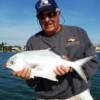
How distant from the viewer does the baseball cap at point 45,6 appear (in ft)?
20.6

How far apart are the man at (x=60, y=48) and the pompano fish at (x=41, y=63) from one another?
9 centimetres

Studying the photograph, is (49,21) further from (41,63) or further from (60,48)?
(41,63)

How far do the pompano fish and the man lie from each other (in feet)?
0.29

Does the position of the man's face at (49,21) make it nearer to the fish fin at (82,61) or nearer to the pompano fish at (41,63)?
the pompano fish at (41,63)

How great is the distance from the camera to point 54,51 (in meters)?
6.16

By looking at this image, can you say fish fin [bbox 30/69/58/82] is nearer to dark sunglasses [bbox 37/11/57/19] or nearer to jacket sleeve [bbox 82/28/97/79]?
jacket sleeve [bbox 82/28/97/79]

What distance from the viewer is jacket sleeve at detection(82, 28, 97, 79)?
6078mm

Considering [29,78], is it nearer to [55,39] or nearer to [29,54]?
[29,54]

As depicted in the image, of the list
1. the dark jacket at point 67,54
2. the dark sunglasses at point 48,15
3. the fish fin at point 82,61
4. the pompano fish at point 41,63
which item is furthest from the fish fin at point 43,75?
the dark sunglasses at point 48,15

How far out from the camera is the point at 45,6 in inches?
248

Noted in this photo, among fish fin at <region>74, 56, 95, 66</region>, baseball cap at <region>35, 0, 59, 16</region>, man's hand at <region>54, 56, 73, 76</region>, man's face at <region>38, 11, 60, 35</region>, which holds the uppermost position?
baseball cap at <region>35, 0, 59, 16</region>

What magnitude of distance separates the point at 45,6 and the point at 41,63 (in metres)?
1.09

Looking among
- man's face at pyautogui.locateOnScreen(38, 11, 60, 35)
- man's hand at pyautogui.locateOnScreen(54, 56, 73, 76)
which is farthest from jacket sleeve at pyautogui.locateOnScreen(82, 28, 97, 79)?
man's face at pyautogui.locateOnScreen(38, 11, 60, 35)

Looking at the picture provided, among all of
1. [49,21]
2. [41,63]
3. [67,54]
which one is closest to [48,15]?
[49,21]
